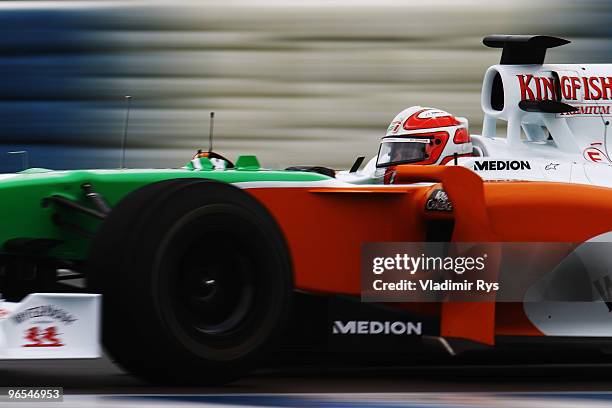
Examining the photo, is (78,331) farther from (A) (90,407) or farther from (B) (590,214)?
(B) (590,214)

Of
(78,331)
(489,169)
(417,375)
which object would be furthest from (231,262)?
(489,169)

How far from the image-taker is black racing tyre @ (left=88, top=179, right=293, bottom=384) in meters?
3.78

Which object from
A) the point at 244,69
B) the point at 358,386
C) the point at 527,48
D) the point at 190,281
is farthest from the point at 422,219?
the point at 244,69

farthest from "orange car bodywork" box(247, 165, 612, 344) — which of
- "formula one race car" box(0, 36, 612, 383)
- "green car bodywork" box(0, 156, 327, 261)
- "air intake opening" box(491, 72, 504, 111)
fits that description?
"air intake opening" box(491, 72, 504, 111)

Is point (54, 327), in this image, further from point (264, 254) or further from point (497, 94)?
point (497, 94)

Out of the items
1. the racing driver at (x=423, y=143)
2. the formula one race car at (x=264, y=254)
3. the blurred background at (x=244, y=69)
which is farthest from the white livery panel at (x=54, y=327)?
the blurred background at (x=244, y=69)

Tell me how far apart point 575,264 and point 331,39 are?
5.03m

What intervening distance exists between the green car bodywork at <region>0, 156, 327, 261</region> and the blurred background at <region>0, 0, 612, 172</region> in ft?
14.0

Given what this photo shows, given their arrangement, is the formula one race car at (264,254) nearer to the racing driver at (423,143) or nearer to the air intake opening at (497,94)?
the racing driver at (423,143)

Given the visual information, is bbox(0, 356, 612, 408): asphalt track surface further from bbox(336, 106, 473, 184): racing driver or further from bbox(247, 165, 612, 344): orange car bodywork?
bbox(336, 106, 473, 184): racing driver

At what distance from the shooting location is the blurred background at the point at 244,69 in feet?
28.9

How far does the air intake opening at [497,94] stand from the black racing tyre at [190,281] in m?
1.94

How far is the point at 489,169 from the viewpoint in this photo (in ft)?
16.8

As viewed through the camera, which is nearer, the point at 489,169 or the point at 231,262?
the point at 231,262
